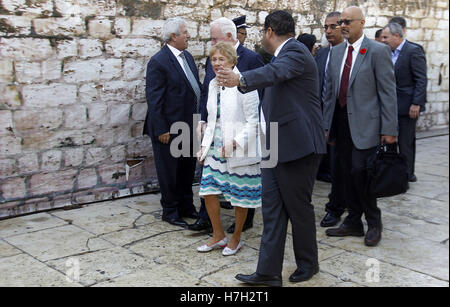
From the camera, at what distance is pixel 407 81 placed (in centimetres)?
598

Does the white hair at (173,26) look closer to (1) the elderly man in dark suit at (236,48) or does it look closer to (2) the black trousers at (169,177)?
(1) the elderly man in dark suit at (236,48)

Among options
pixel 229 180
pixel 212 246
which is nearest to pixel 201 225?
pixel 212 246

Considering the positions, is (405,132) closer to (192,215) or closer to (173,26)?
(192,215)

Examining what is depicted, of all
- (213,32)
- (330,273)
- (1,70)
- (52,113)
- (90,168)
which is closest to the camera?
(330,273)

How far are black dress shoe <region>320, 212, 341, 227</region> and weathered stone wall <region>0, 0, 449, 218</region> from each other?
198 cm

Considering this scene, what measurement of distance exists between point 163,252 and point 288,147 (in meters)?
1.34

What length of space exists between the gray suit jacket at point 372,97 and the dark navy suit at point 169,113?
56.3 inches

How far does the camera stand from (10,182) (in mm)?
4520

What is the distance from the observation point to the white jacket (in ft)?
11.8

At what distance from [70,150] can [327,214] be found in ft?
8.19

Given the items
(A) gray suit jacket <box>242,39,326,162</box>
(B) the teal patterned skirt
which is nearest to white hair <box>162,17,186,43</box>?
(B) the teal patterned skirt

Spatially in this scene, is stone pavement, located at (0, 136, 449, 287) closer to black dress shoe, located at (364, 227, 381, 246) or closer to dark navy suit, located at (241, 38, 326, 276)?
black dress shoe, located at (364, 227, 381, 246)
